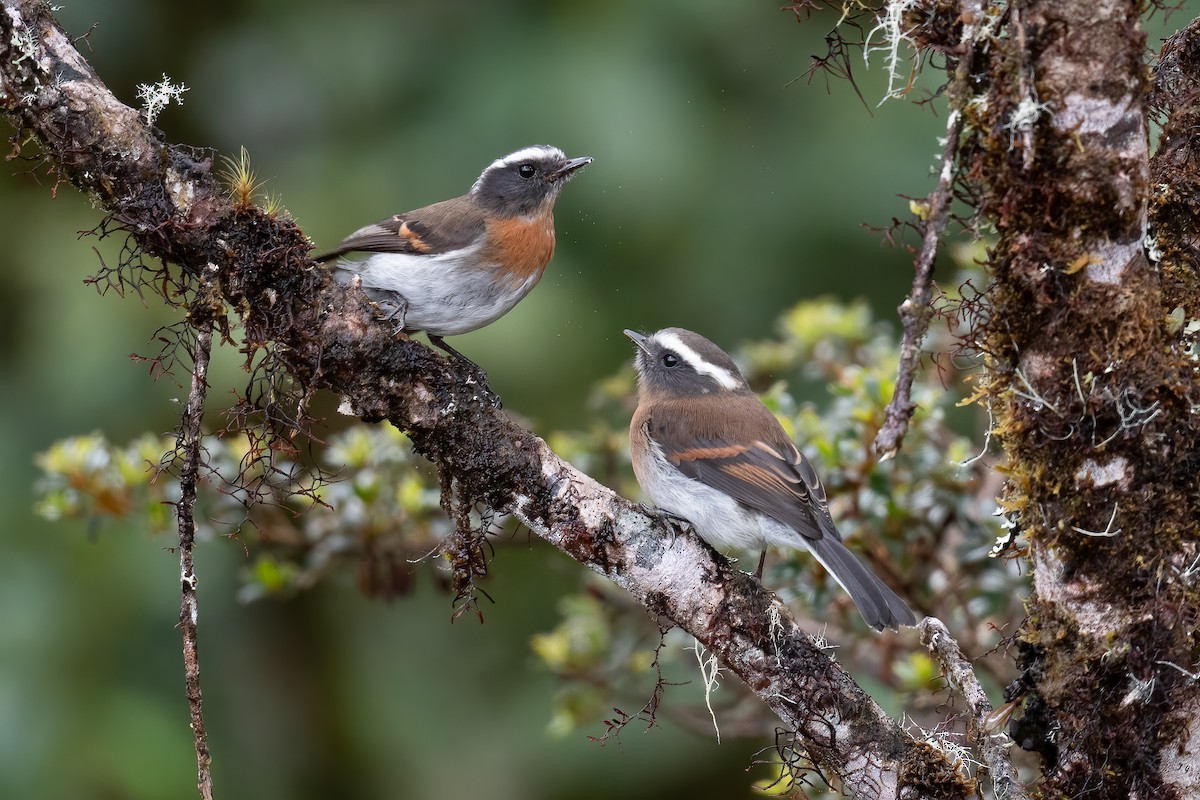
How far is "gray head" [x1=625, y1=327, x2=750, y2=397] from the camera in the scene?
13.8 ft

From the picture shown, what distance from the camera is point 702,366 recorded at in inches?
165

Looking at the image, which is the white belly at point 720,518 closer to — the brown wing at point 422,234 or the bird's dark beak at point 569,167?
the brown wing at point 422,234

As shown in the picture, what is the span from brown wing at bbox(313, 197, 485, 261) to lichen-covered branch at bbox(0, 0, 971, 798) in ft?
4.37

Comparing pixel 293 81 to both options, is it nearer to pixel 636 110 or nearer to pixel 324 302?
pixel 636 110

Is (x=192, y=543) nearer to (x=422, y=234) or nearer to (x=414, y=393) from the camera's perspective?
(x=414, y=393)

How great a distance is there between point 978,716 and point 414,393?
131cm

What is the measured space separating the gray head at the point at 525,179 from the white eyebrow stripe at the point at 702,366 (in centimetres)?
68

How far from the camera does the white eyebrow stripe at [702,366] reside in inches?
165

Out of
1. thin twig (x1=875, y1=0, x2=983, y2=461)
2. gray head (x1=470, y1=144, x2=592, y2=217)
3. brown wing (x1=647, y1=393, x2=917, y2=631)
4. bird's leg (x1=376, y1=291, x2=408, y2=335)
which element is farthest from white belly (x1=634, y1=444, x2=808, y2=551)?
thin twig (x1=875, y1=0, x2=983, y2=461)

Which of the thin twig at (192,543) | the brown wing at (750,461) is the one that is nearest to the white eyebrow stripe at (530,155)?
the brown wing at (750,461)

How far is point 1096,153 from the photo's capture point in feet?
6.79

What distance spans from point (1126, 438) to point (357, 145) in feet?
13.1

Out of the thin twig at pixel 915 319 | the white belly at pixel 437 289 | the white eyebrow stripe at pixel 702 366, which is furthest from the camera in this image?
the white eyebrow stripe at pixel 702 366

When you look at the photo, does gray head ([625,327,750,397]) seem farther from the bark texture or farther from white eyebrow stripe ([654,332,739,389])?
the bark texture
